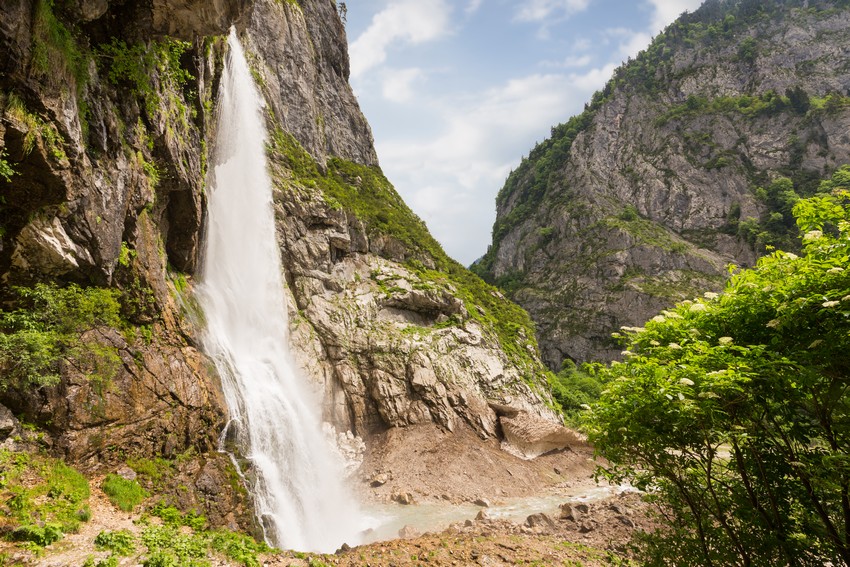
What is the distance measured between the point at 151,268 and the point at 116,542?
10.4 metres

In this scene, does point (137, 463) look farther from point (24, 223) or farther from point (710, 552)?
point (710, 552)

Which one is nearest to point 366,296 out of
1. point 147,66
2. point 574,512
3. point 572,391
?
point 574,512

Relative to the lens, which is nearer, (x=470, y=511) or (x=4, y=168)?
(x=4, y=168)

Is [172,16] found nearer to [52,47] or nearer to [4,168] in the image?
[52,47]

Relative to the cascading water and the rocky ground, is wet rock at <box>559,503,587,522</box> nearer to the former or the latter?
the rocky ground

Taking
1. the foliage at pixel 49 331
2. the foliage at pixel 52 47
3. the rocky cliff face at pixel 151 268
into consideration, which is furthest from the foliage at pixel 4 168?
the foliage at pixel 49 331

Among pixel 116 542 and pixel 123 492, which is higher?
pixel 123 492

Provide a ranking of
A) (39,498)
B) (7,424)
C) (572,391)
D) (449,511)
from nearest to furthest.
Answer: (39,498), (7,424), (449,511), (572,391)

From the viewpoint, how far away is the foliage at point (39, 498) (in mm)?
8227

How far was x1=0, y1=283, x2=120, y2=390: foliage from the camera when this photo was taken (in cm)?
1037

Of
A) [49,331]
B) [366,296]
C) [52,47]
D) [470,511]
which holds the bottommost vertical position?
[470,511]

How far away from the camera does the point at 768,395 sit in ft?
18.4

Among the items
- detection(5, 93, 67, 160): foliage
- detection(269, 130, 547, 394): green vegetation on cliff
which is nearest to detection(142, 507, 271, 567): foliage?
detection(5, 93, 67, 160): foliage

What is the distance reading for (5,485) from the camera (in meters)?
9.03
